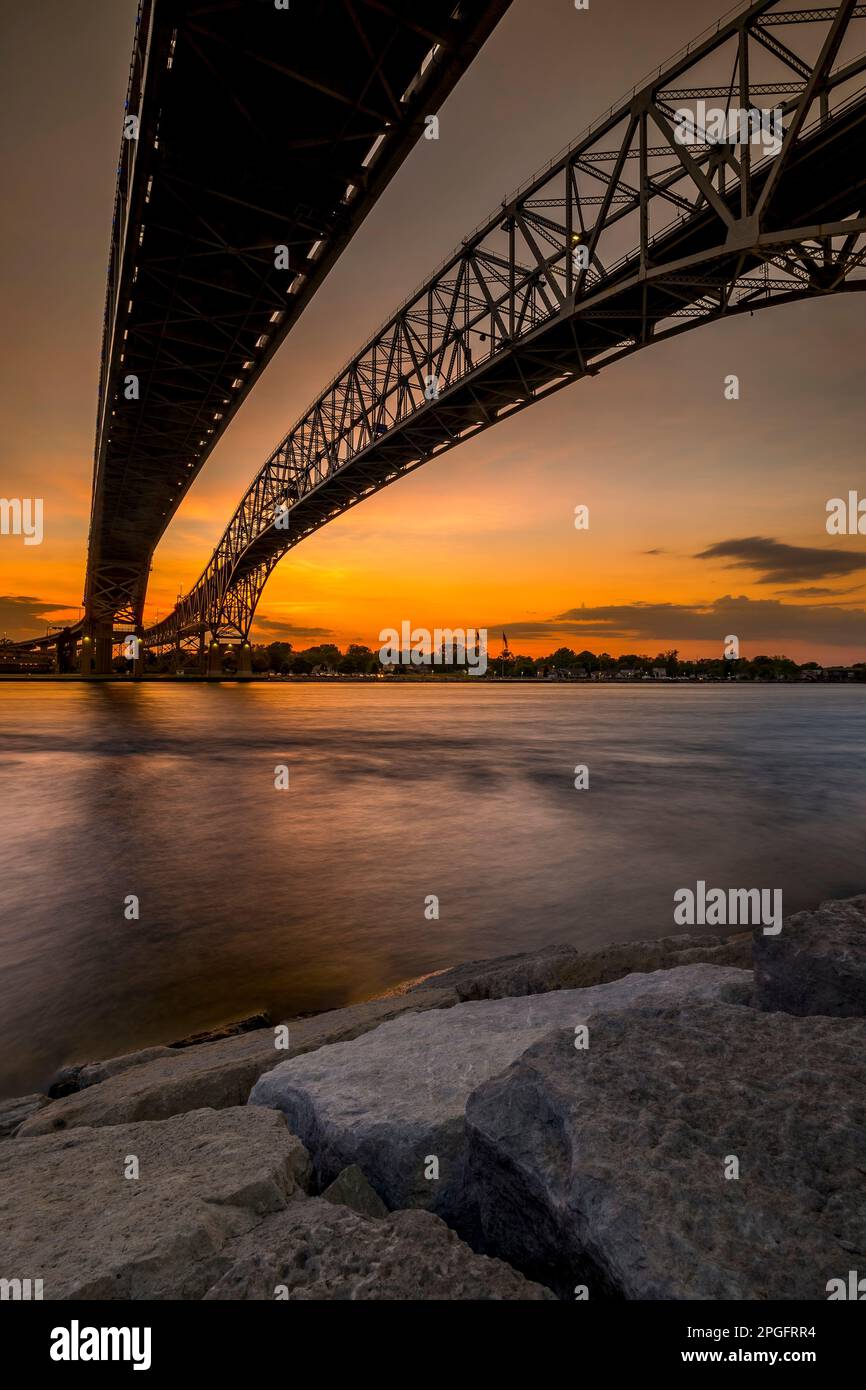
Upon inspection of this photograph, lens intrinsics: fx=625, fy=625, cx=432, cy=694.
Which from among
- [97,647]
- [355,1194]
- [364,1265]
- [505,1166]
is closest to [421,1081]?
[355,1194]

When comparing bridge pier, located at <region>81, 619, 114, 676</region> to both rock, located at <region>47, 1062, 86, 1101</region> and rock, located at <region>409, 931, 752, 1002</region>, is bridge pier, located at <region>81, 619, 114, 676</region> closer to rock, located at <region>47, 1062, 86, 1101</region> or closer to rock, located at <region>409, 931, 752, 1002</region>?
rock, located at <region>47, 1062, 86, 1101</region>

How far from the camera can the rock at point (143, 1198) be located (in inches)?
54.6

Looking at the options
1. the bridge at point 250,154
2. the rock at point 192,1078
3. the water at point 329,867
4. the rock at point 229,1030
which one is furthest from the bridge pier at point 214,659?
the rock at point 192,1078

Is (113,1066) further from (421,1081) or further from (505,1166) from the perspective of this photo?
(505,1166)

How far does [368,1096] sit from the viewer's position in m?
2.12

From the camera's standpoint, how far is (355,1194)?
178 cm

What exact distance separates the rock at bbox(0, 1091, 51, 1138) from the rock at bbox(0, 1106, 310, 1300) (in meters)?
0.64

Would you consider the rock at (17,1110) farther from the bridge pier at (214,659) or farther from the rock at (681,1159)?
the bridge pier at (214,659)

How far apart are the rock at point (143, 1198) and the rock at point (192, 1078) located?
1.01 ft

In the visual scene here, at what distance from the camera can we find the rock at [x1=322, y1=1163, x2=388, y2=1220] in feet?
5.76

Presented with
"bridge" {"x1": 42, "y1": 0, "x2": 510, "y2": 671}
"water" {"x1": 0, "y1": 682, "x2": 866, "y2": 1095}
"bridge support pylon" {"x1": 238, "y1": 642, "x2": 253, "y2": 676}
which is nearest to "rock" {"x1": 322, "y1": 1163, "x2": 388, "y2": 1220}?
"water" {"x1": 0, "y1": 682, "x2": 866, "y2": 1095}
